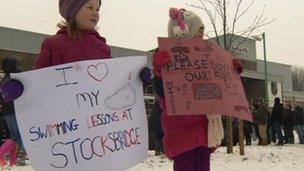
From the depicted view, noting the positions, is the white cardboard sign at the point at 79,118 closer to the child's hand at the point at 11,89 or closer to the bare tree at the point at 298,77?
the child's hand at the point at 11,89

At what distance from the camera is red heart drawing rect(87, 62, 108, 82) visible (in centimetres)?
383

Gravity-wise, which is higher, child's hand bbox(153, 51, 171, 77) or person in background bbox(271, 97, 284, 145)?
child's hand bbox(153, 51, 171, 77)

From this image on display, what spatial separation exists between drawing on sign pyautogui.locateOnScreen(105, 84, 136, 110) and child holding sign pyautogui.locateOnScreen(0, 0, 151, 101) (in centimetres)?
→ 14

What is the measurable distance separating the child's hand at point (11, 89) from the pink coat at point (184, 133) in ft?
4.83

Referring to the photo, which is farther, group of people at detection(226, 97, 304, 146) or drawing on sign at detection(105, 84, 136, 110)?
group of people at detection(226, 97, 304, 146)

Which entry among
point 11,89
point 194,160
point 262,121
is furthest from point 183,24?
point 262,121

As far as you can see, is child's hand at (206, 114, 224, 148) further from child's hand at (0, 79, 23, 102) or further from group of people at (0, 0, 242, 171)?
child's hand at (0, 79, 23, 102)

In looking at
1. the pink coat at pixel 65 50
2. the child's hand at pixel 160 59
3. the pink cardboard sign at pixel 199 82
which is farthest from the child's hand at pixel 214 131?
the pink coat at pixel 65 50

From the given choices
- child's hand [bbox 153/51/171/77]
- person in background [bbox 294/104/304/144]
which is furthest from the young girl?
person in background [bbox 294/104/304/144]

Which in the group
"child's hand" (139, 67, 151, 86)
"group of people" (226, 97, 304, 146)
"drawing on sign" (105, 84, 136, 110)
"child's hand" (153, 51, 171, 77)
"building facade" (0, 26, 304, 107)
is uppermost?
"building facade" (0, 26, 304, 107)

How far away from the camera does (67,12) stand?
4152 mm

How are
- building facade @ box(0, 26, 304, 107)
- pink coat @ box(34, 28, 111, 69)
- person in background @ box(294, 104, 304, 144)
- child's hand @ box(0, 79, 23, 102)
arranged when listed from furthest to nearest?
1. building facade @ box(0, 26, 304, 107)
2. person in background @ box(294, 104, 304, 144)
3. pink coat @ box(34, 28, 111, 69)
4. child's hand @ box(0, 79, 23, 102)

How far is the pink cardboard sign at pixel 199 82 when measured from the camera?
4.50 metres

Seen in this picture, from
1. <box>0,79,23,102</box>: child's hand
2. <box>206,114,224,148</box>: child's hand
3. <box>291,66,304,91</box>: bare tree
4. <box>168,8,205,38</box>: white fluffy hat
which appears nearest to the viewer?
<box>0,79,23,102</box>: child's hand
